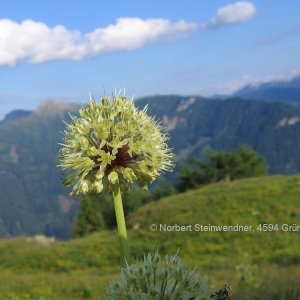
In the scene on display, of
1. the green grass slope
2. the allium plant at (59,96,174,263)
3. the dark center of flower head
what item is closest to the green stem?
the allium plant at (59,96,174,263)

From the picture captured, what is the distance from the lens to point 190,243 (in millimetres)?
31797

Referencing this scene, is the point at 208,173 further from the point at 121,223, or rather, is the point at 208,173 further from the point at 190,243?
the point at 121,223

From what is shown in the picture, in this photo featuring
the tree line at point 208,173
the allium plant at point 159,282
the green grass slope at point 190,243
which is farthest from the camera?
the tree line at point 208,173

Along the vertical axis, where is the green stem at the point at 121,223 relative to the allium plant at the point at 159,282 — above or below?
above

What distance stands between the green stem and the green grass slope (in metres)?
17.8

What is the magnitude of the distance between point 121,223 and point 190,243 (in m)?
28.4

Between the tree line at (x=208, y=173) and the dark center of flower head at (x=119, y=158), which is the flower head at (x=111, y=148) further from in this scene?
the tree line at (x=208, y=173)

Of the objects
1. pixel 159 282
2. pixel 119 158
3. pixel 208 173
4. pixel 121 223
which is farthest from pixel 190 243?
pixel 208 173

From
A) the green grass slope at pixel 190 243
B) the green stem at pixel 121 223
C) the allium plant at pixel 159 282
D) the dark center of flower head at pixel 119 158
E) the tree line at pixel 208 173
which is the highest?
the dark center of flower head at pixel 119 158

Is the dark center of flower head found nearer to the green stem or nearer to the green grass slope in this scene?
the green stem

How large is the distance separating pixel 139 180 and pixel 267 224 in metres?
28.1

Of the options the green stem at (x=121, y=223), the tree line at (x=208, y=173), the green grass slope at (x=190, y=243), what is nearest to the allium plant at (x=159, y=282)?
the green stem at (x=121, y=223)

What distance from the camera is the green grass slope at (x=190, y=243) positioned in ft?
85.0

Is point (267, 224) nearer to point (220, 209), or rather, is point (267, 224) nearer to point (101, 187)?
point (220, 209)
